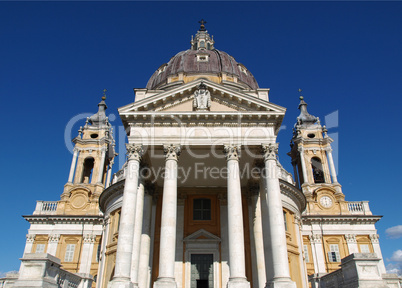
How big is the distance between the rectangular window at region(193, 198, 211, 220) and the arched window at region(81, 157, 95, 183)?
2311cm

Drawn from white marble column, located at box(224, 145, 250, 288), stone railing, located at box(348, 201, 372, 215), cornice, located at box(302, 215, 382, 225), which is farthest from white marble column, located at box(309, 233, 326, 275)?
white marble column, located at box(224, 145, 250, 288)

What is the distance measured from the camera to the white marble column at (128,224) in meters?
16.0

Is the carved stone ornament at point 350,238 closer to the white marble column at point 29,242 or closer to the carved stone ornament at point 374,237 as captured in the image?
the carved stone ornament at point 374,237

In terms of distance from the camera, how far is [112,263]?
26.0m

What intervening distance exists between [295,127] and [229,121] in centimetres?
2786

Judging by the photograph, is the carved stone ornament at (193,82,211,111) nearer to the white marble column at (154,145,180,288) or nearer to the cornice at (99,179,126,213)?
the white marble column at (154,145,180,288)

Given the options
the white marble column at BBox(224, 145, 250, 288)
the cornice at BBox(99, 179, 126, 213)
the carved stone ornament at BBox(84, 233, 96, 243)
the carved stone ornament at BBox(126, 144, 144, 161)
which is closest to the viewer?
the white marble column at BBox(224, 145, 250, 288)

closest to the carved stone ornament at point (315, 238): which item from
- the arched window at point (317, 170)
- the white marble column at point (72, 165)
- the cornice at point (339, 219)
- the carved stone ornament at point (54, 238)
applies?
the cornice at point (339, 219)

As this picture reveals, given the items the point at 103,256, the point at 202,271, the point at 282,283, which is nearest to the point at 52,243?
the point at 103,256

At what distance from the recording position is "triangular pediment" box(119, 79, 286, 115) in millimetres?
19828

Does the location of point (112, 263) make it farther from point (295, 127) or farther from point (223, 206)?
point (295, 127)

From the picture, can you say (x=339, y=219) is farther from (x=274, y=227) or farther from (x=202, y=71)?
(x=274, y=227)

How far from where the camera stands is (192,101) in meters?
20.7

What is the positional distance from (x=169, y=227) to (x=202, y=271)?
275 inches
